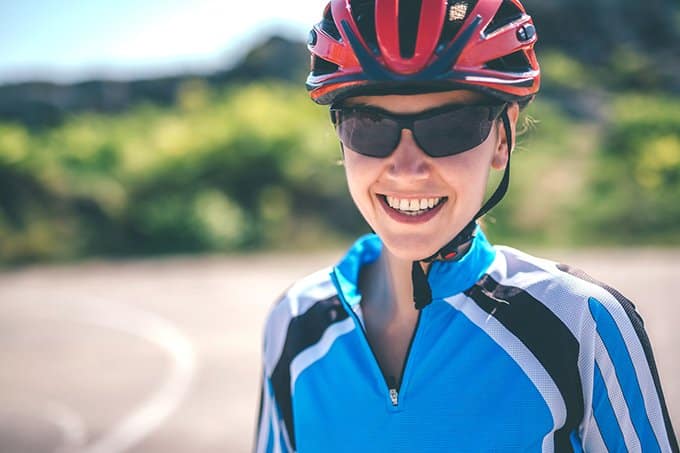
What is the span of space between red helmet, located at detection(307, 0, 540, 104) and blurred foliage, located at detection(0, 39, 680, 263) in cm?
1109

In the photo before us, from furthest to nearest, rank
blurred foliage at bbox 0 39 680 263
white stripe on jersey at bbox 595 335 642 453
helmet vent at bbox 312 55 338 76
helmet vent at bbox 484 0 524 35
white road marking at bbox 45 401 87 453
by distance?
1. blurred foliage at bbox 0 39 680 263
2. white road marking at bbox 45 401 87 453
3. helmet vent at bbox 312 55 338 76
4. helmet vent at bbox 484 0 524 35
5. white stripe on jersey at bbox 595 335 642 453

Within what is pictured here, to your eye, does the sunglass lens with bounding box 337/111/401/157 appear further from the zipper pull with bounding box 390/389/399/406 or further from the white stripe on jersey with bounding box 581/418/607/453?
the white stripe on jersey with bounding box 581/418/607/453

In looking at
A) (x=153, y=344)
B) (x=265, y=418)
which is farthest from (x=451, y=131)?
(x=153, y=344)

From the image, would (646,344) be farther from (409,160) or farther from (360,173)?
(360,173)

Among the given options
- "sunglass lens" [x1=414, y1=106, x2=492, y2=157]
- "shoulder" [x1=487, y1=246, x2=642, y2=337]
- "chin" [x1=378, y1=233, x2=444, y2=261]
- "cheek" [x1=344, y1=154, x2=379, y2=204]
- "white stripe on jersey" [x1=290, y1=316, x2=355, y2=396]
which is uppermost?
"sunglass lens" [x1=414, y1=106, x2=492, y2=157]

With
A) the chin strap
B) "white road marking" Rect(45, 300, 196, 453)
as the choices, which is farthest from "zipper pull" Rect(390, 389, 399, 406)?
"white road marking" Rect(45, 300, 196, 453)

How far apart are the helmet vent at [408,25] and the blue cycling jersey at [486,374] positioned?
65 cm

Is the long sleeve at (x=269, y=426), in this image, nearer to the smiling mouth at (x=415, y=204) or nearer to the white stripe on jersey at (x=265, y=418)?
the white stripe on jersey at (x=265, y=418)

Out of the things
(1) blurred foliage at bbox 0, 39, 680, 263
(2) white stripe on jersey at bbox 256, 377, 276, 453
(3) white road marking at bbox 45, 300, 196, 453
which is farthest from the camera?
(1) blurred foliage at bbox 0, 39, 680, 263

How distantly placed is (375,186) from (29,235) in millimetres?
14305

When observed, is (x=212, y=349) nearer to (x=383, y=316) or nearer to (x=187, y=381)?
(x=187, y=381)

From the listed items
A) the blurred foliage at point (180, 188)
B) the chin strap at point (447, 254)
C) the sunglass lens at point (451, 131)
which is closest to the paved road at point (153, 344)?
the blurred foliage at point (180, 188)

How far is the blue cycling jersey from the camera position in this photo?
1.63m

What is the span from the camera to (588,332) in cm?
166
